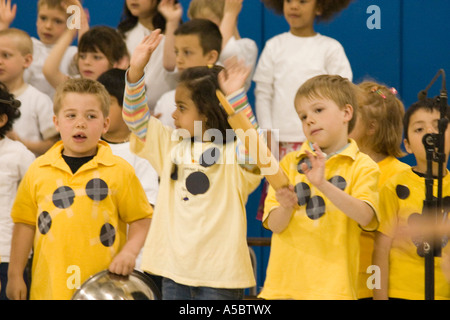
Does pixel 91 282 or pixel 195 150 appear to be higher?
pixel 195 150

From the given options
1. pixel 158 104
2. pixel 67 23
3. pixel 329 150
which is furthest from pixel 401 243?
pixel 67 23

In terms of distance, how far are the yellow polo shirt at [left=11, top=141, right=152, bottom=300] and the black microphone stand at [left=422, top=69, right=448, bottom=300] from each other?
2.99 feet

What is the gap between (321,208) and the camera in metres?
2.17

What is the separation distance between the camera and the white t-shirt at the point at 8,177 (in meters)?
2.49

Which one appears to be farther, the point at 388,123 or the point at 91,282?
the point at 388,123

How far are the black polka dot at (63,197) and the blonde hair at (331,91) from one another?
0.79m

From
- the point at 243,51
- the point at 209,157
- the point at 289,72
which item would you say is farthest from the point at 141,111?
the point at 243,51

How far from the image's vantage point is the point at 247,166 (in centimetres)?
221

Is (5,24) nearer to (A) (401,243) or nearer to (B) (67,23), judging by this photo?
(B) (67,23)

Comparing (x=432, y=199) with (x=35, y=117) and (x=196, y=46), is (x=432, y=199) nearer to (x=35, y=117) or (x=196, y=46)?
(x=196, y=46)

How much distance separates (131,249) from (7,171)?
0.59m
